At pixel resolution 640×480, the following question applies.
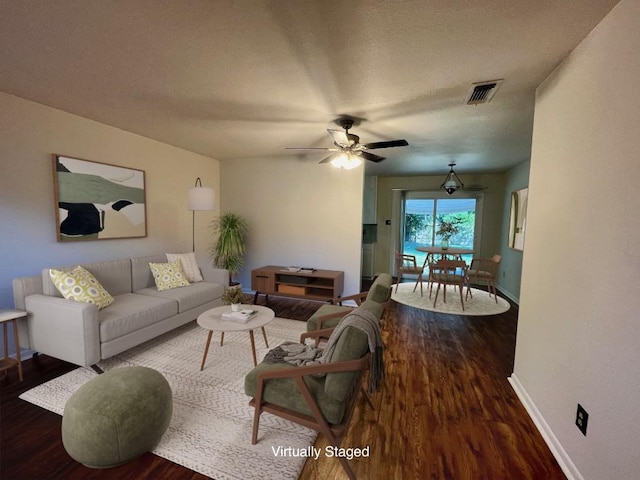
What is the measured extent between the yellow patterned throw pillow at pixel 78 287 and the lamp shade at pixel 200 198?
1525mm

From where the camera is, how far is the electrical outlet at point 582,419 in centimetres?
143

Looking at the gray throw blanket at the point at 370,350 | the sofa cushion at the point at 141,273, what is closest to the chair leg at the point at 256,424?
the gray throw blanket at the point at 370,350

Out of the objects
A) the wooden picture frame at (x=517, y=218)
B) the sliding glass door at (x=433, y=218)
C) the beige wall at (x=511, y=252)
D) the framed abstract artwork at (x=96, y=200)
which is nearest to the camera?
the framed abstract artwork at (x=96, y=200)

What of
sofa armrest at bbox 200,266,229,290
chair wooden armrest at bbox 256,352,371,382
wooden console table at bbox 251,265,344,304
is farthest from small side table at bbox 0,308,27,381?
wooden console table at bbox 251,265,344,304

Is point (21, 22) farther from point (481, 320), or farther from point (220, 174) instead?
point (481, 320)

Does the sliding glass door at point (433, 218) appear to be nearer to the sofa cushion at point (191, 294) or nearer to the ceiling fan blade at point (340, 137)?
the ceiling fan blade at point (340, 137)

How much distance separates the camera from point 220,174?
5191mm

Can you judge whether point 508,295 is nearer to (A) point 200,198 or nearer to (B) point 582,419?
(B) point 582,419

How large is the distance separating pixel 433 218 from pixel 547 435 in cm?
553

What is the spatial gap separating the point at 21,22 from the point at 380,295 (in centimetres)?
281

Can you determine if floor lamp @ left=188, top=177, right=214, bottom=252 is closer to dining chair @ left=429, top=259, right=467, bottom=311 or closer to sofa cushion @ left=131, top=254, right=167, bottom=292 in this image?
sofa cushion @ left=131, top=254, right=167, bottom=292

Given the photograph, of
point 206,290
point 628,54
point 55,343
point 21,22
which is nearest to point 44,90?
point 21,22

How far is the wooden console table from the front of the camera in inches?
166

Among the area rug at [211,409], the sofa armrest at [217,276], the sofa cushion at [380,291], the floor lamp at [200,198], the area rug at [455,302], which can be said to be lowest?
the area rug at [211,409]
